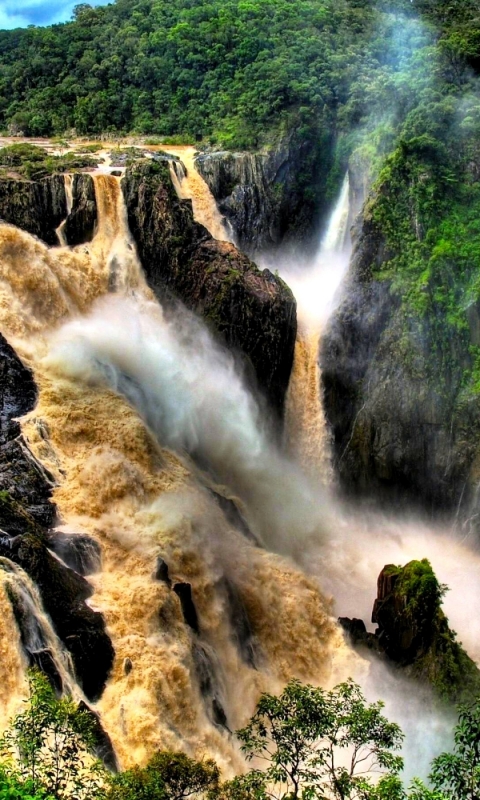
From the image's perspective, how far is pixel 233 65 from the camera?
45.6 meters

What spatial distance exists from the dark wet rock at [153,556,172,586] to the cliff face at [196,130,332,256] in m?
20.3

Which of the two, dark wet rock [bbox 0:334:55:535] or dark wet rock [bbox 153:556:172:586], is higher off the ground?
dark wet rock [bbox 0:334:55:535]

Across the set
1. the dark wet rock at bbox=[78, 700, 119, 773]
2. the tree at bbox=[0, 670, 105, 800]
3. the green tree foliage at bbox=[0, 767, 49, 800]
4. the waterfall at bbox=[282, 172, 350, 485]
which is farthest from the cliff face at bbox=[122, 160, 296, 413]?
the green tree foliage at bbox=[0, 767, 49, 800]

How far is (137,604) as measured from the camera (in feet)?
60.8

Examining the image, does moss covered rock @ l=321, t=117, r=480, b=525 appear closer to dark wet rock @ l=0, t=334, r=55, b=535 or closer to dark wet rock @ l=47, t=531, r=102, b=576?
dark wet rock @ l=0, t=334, r=55, b=535

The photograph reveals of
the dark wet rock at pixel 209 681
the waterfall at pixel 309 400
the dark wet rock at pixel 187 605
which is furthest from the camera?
the waterfall at pixel 309 400

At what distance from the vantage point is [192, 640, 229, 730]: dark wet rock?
58.4 ft

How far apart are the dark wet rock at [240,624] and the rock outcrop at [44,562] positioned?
423 cm

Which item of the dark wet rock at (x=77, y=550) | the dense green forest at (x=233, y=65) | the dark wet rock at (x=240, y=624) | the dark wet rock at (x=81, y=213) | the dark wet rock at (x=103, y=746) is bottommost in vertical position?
the dark wet rock at (x=240, y=624)

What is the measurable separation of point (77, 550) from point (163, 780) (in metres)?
8.15

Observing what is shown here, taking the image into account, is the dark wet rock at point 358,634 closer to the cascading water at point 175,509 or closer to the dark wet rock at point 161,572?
the cascading water at point 175,509

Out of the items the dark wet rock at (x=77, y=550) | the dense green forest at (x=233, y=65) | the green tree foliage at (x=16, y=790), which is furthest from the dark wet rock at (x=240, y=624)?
the dense green forest at (x=233, y=65)

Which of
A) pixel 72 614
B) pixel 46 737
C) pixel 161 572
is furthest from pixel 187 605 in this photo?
pixel 46 737

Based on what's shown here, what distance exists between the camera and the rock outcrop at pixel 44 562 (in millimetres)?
16797
